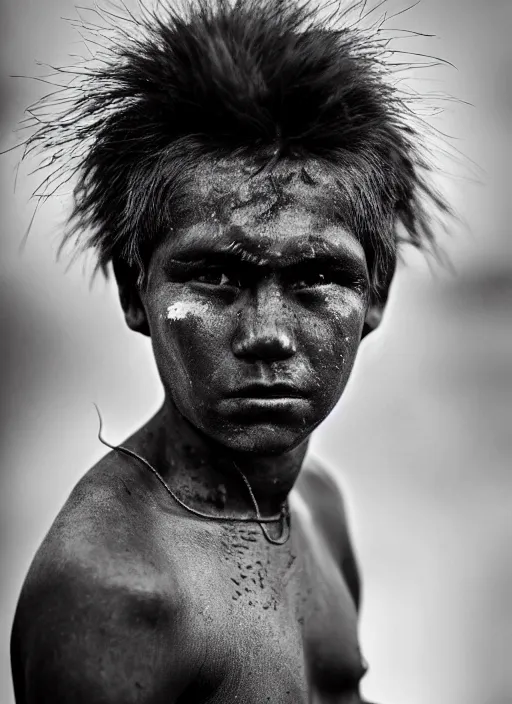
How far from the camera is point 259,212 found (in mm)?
1389

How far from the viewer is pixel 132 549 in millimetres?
→ 1360

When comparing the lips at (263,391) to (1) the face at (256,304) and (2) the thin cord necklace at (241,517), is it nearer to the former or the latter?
(1) the face at (256,304)

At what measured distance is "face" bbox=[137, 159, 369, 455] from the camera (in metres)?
1.39

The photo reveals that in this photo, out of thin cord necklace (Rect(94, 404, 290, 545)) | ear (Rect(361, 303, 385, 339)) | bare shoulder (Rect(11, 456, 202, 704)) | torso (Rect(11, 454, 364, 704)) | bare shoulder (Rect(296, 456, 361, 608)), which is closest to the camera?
bare shoulder (Rect(11, 456, 202, 704))

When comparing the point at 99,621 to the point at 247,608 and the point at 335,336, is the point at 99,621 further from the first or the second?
the point at 335,336

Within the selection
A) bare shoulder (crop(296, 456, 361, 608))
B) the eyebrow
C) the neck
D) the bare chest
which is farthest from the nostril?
bare shoulder (crop(296, 456, 361, 608))

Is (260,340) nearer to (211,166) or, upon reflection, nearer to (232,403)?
(232,403)

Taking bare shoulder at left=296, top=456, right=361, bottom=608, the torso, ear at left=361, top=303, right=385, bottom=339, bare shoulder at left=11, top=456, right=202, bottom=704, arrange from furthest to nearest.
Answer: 1. bare shoulder at left=296, top=456, right=361, bottom=608
2. ear at left=361, top=303, right=385, bottom=339
3. the torso
4. bare shoulder at left=11, top=456, right=202, bottom=704

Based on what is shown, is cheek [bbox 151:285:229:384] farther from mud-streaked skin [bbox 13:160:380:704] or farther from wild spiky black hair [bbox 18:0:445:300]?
wild spiky black hair [bbox 18:0:445:300]

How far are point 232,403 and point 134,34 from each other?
66 cm

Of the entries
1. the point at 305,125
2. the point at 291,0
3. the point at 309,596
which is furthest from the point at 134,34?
the point at 309,596

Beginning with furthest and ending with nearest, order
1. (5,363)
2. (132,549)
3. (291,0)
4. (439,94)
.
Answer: (5,363), (439,94), (291,0), (132,549)

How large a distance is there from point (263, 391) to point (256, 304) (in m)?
0.13

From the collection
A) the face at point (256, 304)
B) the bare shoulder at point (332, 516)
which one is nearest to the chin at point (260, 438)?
the face at point (256, 304)
